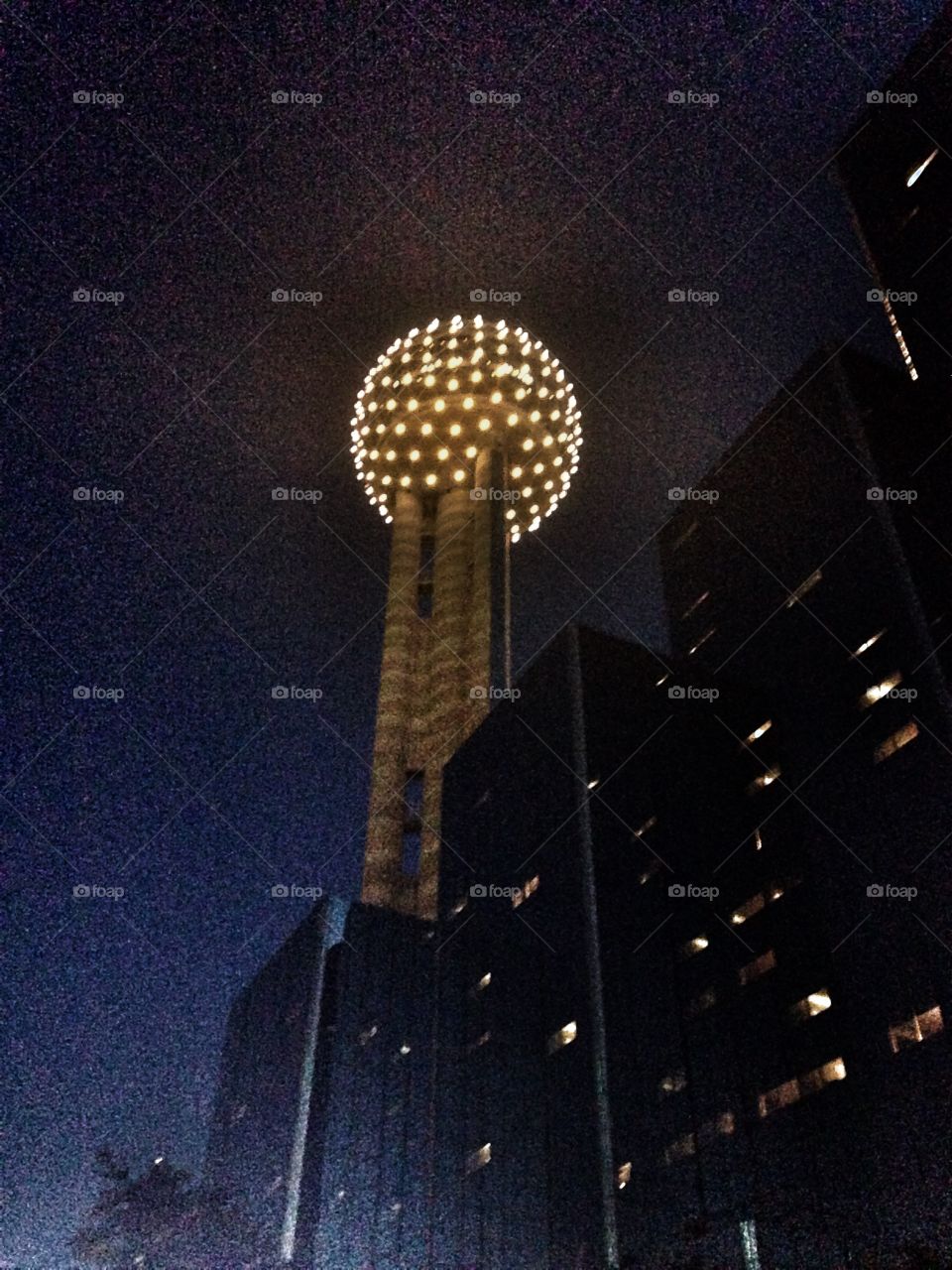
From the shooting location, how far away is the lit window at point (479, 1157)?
4428 cm

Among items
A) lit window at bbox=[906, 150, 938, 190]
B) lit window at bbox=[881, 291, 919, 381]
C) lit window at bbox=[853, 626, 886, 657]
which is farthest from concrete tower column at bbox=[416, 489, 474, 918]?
lit window at bbox=[906, 150, 938, 190]

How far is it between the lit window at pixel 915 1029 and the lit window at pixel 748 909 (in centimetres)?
1042

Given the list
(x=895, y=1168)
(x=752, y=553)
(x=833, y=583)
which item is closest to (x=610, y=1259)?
(x=895, y=1168)

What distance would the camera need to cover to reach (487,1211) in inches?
1686

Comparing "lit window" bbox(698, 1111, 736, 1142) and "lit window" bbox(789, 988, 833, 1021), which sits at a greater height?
"lit window" bbox(789, 988, 833, 1021)

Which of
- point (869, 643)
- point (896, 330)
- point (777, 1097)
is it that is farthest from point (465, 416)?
point (777, 1097)

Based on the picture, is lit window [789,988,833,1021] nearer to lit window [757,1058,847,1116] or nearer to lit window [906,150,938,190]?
lit window [757,1058,847,1116]

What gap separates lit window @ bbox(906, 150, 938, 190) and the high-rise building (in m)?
0.05

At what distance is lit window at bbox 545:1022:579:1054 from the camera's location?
43062 mm

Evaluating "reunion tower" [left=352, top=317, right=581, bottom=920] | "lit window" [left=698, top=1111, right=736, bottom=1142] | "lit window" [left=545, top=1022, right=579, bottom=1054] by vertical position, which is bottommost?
"lit window" [left=698, top=1111, right=736, bottom=1142]

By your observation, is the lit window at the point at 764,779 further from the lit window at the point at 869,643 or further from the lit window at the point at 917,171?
the lit window at the point at 917,171

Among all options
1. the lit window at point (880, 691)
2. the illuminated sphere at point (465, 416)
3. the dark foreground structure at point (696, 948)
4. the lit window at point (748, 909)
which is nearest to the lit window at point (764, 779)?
the dark foreground structure at point (696, 948)

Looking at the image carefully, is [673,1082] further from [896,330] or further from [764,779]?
[896,330]

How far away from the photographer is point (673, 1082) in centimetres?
4069
